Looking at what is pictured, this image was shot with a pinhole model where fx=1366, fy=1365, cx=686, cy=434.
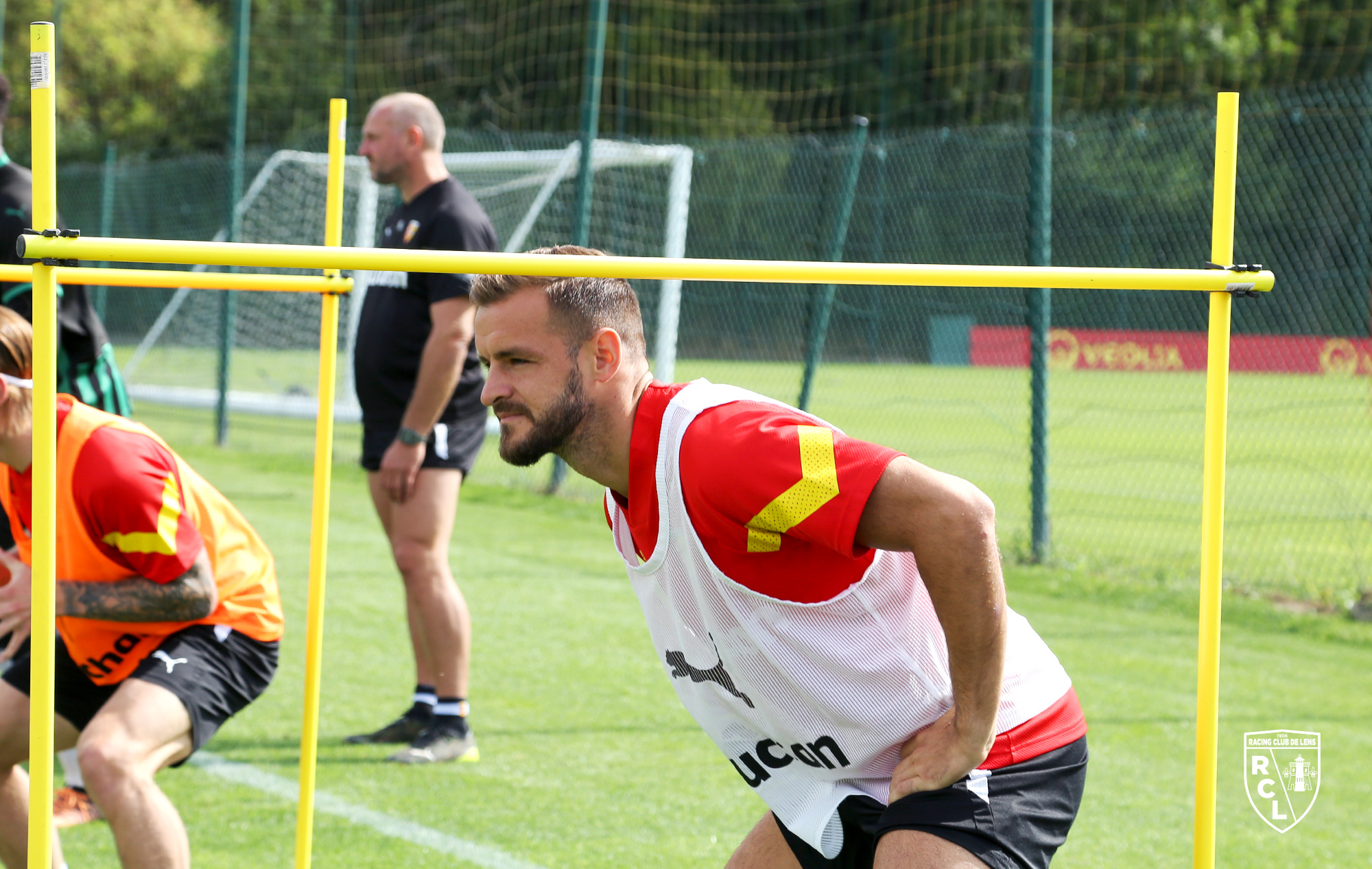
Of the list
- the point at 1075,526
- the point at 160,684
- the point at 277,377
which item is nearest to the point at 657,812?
the point at 160,684

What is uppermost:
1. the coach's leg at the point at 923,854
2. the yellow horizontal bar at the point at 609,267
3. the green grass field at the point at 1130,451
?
the yellow horizontal bar at the point at 609,267

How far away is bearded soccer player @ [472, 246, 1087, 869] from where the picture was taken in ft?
6.42

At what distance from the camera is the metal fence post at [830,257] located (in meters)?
9.22

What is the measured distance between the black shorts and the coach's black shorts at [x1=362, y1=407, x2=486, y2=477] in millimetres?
1602

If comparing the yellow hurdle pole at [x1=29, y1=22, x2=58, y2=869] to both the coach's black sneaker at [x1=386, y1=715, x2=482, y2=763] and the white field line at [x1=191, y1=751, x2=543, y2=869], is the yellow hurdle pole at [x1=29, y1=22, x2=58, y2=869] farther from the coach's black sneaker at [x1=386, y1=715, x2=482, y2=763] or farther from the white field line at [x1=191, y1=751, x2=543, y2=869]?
the coach's black sneaker at [x1=386, y1=715, x2=482, y2=763]

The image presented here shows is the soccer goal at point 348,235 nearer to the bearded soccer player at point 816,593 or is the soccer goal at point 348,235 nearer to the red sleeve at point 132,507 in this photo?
the red sleeve at point 132,507

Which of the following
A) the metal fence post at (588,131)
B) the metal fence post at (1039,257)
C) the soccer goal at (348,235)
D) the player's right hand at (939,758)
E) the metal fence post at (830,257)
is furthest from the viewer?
the soccer goal at (348,235)

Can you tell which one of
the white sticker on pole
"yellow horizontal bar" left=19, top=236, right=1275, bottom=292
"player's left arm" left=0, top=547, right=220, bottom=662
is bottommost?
"player's left arm" left=0, top=547, right=220, bottom=662

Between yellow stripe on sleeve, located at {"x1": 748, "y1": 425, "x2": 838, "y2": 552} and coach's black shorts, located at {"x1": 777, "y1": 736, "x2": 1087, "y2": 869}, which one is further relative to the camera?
coach's black shorts, located at {"x1": 777, "y1": 736, "x2": 1087, "y2": 869}

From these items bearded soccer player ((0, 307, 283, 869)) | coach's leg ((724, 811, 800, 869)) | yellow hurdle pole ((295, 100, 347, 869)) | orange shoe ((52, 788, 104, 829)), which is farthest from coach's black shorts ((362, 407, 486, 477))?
coach's leg ((724, 811, 800, 869))

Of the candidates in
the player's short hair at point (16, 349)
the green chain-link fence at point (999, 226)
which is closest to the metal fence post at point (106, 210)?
the green chain-link fence at point (999, 226)

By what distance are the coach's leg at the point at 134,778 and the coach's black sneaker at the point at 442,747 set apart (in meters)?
1.68

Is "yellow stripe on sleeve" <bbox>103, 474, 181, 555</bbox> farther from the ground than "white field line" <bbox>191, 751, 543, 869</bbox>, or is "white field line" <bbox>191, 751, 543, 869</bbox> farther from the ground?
"yellow stripe on sleeve" <bbox>103, 474, 181, 555</bbox>

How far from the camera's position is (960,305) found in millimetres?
10641
